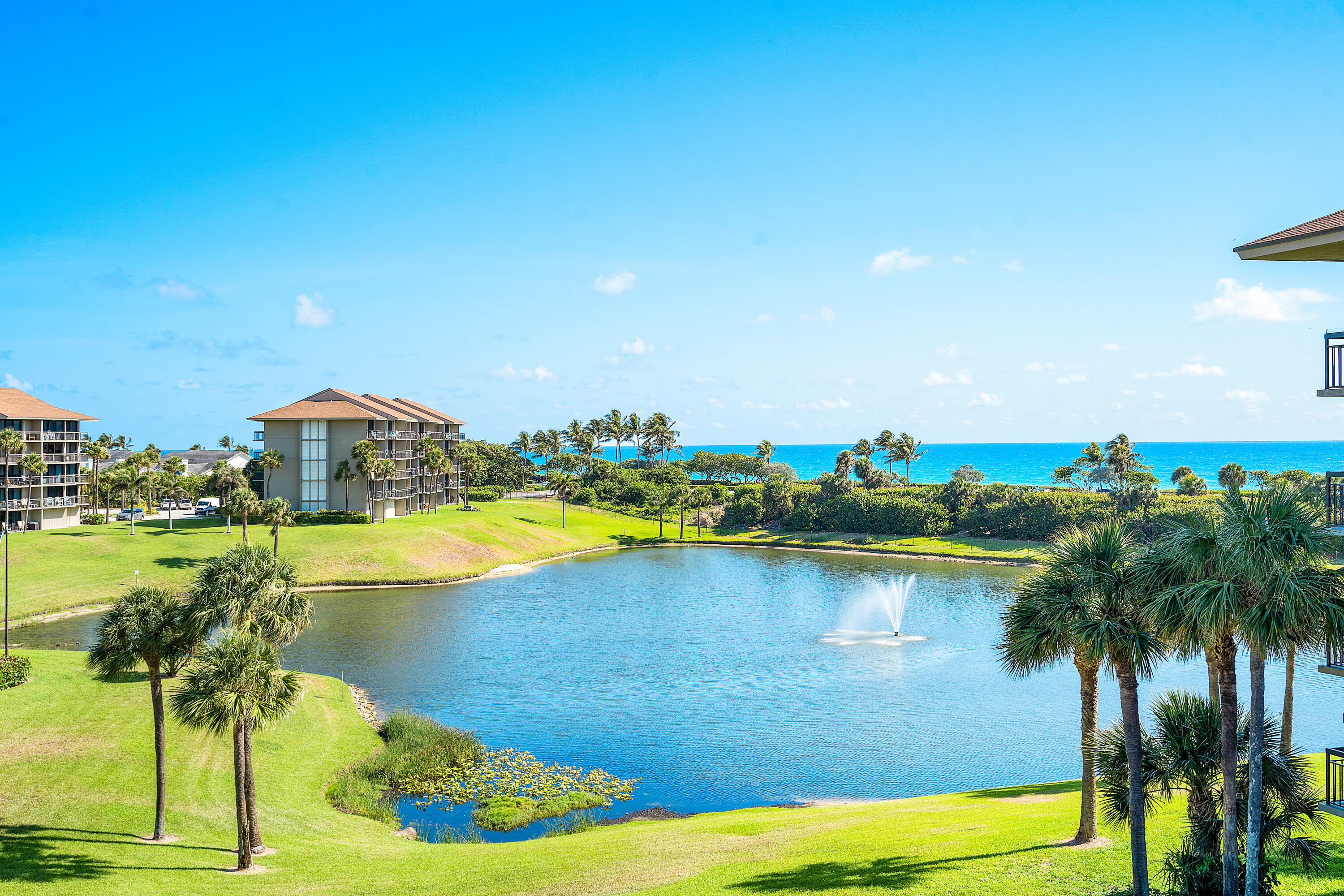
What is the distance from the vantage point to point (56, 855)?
2139 cm

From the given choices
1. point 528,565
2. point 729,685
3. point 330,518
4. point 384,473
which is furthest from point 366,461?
point 729,685

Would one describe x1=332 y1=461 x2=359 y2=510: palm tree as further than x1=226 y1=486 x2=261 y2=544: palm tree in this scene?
Yes

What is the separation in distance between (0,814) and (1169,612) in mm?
29189

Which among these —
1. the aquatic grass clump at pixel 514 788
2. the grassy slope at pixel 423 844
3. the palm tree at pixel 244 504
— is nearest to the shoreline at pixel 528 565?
the palm tree at pixel 244 504

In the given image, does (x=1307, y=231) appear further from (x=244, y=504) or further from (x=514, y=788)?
(x=244, y=504)

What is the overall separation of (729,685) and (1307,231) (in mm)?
35303

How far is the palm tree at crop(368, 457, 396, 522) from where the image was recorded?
94.4 metres

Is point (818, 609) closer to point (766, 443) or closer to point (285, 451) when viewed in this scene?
point (285, 451)

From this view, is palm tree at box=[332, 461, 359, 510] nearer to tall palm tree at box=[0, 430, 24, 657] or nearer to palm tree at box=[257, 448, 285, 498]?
palm tree at box=[257, 448, 285, 498]

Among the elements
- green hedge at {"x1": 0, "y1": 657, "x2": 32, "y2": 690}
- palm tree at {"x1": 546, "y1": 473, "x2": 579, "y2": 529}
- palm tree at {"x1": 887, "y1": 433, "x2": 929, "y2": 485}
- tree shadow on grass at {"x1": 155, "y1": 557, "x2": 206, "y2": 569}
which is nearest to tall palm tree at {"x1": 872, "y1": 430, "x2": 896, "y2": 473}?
palm tree at {"x1": 887, "y1": 433, "x2": 929, "y2": 485}

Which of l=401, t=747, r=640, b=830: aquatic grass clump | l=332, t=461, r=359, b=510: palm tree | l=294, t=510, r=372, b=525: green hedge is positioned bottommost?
l=401, t=747, r=640, b=830: aquatic grass clump

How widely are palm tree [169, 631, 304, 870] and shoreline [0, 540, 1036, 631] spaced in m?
26.7

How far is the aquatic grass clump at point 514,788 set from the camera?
29016 millimetres

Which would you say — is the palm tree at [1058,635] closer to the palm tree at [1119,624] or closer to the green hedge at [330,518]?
the palm tree at [1119,624]
